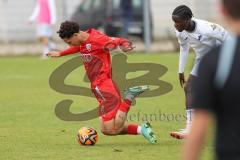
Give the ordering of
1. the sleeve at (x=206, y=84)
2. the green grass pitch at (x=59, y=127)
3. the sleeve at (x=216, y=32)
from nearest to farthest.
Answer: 1. the sleeve at (x=206, y=84)
2. the green grass pitch at (x=59, y=127)
3. the sleeve at (x=216, y=32)

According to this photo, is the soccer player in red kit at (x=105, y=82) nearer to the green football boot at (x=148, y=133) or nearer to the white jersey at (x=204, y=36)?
the green football boot at (x=148, y=133)

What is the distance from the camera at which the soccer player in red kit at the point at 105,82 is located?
980 cm

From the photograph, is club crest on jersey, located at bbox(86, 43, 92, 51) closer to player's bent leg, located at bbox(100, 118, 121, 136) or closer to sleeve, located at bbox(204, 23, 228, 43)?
player's bent leg, located at bbox(100, 118, 121, 136)

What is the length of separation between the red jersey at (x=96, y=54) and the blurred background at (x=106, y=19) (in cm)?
1821

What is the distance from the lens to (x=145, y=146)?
960 cm

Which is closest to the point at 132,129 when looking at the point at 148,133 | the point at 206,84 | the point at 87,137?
the point at 148,133

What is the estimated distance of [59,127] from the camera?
456 inches

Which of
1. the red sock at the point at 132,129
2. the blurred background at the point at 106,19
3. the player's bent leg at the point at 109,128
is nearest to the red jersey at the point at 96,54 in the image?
the player's bent leg at the point at 109,128

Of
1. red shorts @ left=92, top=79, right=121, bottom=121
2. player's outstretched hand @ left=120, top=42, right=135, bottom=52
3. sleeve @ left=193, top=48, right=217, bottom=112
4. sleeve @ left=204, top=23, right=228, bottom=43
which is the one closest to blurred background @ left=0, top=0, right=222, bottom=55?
red shorts @ left=92, top=79, right=121, bottom=121

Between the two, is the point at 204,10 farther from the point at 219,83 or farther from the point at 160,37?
the point at 219,83

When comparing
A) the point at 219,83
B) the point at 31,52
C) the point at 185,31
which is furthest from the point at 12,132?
the point at 31,52

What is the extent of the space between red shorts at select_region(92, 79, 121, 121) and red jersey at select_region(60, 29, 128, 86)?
0.08 m

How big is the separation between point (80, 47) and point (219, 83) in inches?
235

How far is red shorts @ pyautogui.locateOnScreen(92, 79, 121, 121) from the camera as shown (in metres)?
9.89
